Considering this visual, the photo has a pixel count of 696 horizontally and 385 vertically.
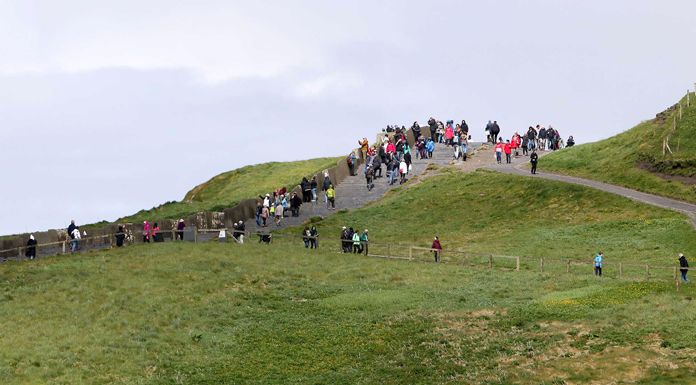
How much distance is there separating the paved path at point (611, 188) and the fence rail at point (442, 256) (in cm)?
1090

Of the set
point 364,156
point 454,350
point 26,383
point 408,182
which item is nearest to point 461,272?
point 454,350

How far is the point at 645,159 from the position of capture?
279ft

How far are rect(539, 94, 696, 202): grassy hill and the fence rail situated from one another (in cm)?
1816

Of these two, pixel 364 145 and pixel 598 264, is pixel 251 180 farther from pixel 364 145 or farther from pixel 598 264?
pixel 598 264

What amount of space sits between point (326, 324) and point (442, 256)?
54.9 ft

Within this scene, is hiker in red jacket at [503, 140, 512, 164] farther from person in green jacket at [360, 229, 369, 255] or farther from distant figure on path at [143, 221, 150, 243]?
distant figure on path at [143, 221, 150, 243]

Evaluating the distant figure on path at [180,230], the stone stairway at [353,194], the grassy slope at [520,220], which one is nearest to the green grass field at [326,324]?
the distant figure on path at [180,230]

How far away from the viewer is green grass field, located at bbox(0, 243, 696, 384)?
43562mm

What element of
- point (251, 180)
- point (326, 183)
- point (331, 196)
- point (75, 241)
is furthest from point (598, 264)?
point (251, 180)

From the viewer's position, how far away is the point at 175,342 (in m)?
47.9

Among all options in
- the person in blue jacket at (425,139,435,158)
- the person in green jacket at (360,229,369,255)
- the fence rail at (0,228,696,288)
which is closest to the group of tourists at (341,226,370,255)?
the person in green jacket at (360,229,369,255)

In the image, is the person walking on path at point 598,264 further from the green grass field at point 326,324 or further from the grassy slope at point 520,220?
the grassy slope at point 520,220

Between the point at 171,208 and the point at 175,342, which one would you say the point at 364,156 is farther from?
the point at 175,342

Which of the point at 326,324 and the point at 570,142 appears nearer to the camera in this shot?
the point at 326,324
